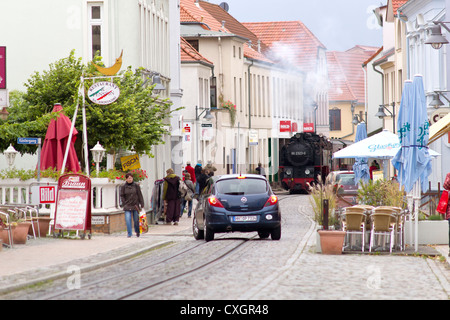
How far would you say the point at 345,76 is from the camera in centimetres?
10112

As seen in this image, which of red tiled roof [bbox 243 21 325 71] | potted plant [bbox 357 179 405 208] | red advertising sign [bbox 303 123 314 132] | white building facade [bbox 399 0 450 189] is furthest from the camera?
red tiled roof [bbox 243 21 325 71]

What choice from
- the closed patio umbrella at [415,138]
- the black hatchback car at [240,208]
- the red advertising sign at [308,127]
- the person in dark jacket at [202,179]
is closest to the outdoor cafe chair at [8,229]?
the black hatchback car at [240,208]

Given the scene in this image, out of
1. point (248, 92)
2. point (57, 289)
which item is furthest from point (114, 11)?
point (248, 92)

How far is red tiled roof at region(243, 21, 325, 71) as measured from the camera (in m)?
86.1

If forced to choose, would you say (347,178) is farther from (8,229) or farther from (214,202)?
(8,229)

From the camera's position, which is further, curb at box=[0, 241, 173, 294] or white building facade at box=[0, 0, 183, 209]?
white building facade at box=[0, 0, 183, 209]

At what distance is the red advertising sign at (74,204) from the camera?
78.8 feet

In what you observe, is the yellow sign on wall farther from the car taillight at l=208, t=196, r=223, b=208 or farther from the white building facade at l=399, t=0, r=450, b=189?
the white building facade at l=399, t=0, r=450, b=189

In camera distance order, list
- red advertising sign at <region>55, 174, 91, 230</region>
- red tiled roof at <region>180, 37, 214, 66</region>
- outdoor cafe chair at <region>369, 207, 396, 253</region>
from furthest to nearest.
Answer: red tiled roof at <region>180, 37, 214, 66</region> < red advertising sign at <region>55, 174, 91, 230</region> < outdoor cafe chair at <region>369, 207, 396, 253</region>

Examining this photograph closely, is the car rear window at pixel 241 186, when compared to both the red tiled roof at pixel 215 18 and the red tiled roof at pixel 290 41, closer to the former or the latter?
the red tiled roof at pixel 215 18

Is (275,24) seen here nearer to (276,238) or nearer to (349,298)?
(276,238)

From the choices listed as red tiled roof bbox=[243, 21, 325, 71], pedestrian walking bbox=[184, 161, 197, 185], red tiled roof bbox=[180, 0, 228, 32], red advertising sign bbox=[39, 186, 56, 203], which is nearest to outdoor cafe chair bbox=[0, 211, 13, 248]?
red advertising sign bbox=[39, 186, 56, 203]

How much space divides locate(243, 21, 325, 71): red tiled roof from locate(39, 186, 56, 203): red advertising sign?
203 ft

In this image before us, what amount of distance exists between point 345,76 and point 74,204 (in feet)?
259
